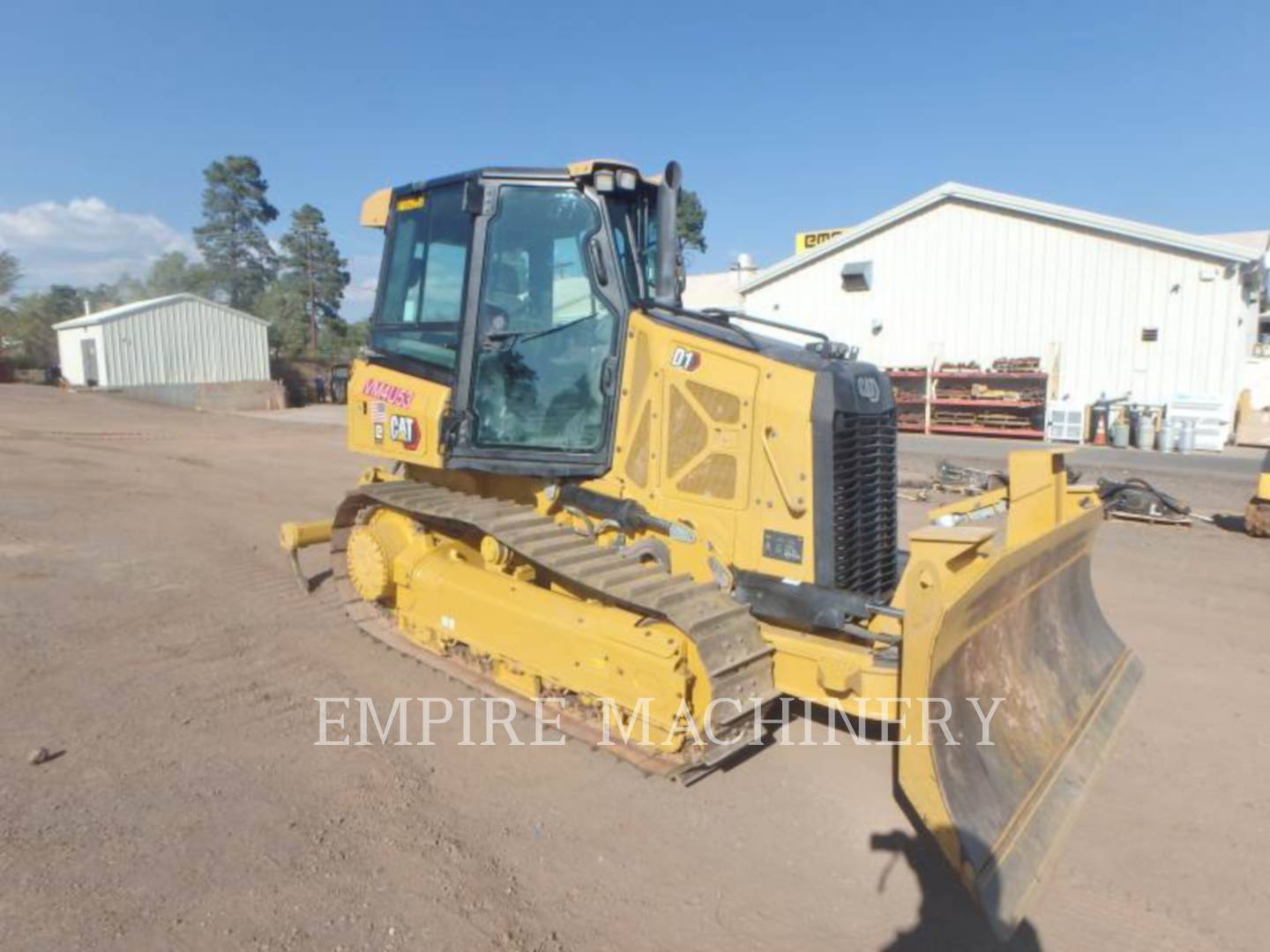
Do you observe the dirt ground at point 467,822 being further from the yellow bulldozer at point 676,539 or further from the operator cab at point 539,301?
the operator cab at point 539,301

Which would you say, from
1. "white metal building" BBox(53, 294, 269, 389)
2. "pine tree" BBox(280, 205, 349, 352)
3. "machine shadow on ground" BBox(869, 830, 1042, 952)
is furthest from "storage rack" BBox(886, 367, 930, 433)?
"pine tree" BBox(280, 205, 349, 352)

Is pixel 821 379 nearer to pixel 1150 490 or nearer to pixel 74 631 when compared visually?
pixel 74 631

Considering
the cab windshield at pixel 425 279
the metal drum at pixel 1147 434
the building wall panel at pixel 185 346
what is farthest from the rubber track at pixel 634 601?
the building wall panel at pixel 185 346

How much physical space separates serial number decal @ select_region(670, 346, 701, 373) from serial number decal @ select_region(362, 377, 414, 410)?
5.60 ft

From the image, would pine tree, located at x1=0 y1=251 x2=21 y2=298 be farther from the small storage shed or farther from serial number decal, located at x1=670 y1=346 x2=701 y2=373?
serial number decal, located at x1=670 y1=346 x2=701 y2=373

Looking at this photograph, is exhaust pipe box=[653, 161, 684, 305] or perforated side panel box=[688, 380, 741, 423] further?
exhaust pipe box=[653, 161, 684, 305]

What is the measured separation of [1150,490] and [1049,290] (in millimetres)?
10495

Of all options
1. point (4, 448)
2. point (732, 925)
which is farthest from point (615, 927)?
point (4, 448)

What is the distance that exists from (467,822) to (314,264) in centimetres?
5464

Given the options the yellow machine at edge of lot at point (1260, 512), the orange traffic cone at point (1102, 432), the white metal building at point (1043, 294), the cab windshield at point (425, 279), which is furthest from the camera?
the orange traffic cone at point (1102, 432)

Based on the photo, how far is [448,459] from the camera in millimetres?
4621

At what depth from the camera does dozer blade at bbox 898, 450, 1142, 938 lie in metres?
2.89

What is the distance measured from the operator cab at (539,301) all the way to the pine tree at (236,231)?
56.0 m

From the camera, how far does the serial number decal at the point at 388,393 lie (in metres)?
4.87
